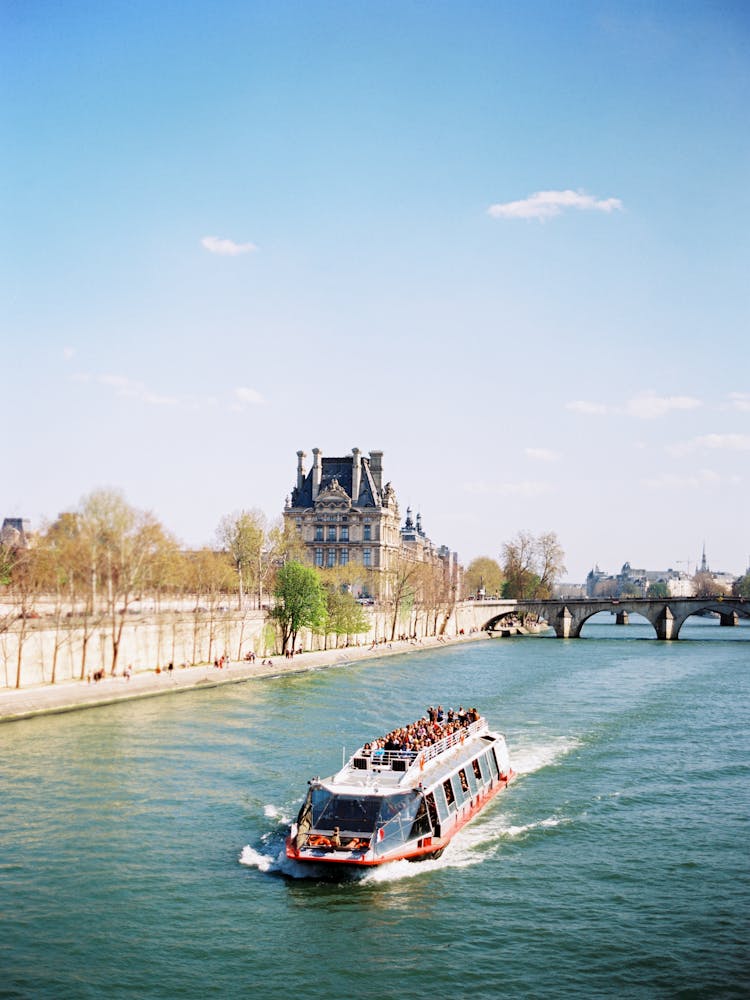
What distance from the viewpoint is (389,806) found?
28391 millimetres

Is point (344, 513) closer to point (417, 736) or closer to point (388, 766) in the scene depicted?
point (417, 736)

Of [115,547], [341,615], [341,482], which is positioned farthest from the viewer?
[341,482]

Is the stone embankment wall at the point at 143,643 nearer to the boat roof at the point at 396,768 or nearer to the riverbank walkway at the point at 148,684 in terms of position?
the riverbank walkway at the point at 148,684

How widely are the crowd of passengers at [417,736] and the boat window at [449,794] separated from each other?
1306mm

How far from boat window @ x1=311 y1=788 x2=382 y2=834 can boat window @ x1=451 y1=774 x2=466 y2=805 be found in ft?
15.3

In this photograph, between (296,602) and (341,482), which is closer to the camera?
(296,602)

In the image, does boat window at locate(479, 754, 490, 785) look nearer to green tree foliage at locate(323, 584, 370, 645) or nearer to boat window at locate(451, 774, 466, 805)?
boat window at locate(451, 774, 466, 805)

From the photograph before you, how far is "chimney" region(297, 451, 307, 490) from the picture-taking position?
149m

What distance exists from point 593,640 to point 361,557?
33307 millimetres

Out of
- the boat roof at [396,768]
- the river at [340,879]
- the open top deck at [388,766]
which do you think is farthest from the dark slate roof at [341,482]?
the open top deck at [388,766]

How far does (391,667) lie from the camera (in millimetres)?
85562

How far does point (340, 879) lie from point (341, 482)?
120902 millimetres

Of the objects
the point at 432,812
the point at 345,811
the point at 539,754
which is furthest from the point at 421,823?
the point at 539,754

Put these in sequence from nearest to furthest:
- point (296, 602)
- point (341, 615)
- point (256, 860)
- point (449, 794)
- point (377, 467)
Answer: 1. point (256, 860)
2. point (449, 794)
3. point (296, 602)
4. point (341, 615)
5. point (377, 467)
